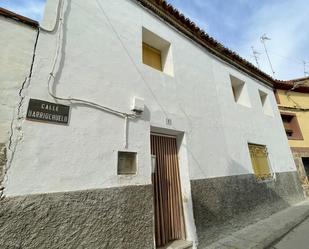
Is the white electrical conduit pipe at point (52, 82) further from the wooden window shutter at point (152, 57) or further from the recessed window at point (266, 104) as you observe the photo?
the recessed window at point (266, 104)

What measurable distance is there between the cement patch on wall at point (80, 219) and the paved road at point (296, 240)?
2982 millimetres

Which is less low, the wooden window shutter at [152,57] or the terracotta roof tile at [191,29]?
the terracotta roof tile at [191,29]

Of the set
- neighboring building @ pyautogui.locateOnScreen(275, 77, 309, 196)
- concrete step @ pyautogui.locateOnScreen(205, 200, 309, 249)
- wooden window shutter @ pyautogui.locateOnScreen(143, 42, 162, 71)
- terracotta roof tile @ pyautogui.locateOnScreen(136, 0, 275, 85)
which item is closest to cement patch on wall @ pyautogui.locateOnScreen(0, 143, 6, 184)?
wooden window shutter @ pyautogui.locateOnScreen(143, 42, 162, 71)

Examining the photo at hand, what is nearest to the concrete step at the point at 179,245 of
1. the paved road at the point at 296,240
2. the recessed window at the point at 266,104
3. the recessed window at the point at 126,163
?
the recessed window at the point at 126,163

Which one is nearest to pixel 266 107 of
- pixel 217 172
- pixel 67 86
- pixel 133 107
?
pixel 217 172

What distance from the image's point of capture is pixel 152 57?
14.2 feet

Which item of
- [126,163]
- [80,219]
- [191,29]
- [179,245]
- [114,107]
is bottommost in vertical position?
[179,245]

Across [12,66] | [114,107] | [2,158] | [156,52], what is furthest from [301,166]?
[12,66]

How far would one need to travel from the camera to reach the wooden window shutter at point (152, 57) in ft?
13.7

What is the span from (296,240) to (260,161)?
8.35 feet

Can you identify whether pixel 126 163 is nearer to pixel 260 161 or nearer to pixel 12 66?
pixel 12 66

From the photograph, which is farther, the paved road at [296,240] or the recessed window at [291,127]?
the recessed window at [291,127]

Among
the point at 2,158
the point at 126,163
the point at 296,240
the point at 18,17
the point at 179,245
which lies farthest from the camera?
the point at 296,240

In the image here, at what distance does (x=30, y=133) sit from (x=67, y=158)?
1.68 ft
